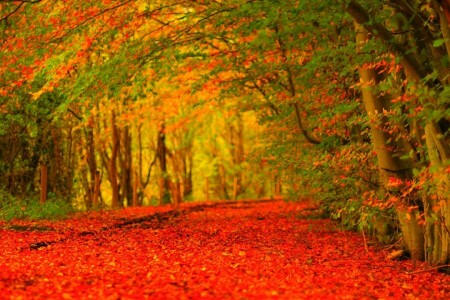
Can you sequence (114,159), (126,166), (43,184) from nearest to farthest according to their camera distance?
(43,184)
(114,159)
(126,166)

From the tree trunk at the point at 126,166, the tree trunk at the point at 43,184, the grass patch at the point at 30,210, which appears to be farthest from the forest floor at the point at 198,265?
the tree trunk at the point at 126,166

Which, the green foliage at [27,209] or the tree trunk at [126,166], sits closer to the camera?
the green foliage at [27,209]

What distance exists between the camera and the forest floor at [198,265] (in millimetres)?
5805

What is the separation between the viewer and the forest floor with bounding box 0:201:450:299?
5805 millimetres

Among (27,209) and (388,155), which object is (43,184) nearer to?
(27,209)

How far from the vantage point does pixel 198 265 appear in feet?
24.6

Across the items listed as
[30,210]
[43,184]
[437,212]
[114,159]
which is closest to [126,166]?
[114,159]

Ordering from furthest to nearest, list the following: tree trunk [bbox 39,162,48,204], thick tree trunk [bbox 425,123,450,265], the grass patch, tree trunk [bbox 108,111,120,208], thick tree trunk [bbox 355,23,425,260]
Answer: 1. tree trunk [bbox 108,111,120,208]
2. tree trunk [bbox 39,162,48,204]
3. the grass patch
4. thick tree trunk [bbox 355,23,425,260]
5. thick tree trunk [bbox 425,123,450,265]

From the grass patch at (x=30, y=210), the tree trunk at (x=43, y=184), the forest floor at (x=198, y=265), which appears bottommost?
the forest floor at (x=198, y=265)

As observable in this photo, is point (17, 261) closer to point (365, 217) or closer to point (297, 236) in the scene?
point (365, 217)

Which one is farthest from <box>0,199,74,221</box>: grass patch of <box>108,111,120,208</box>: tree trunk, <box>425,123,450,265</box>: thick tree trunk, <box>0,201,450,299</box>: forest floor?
<box>425,123,450,265</box>: thick tree trunk

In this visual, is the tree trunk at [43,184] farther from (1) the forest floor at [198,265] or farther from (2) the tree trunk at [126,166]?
(2) the tree trunk at [126,166]

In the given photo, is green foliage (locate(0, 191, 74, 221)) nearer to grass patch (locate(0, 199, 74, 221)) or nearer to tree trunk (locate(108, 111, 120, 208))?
grass patch (locate(0, 199, 74, 221))

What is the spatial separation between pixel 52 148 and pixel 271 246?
33.2 ft
